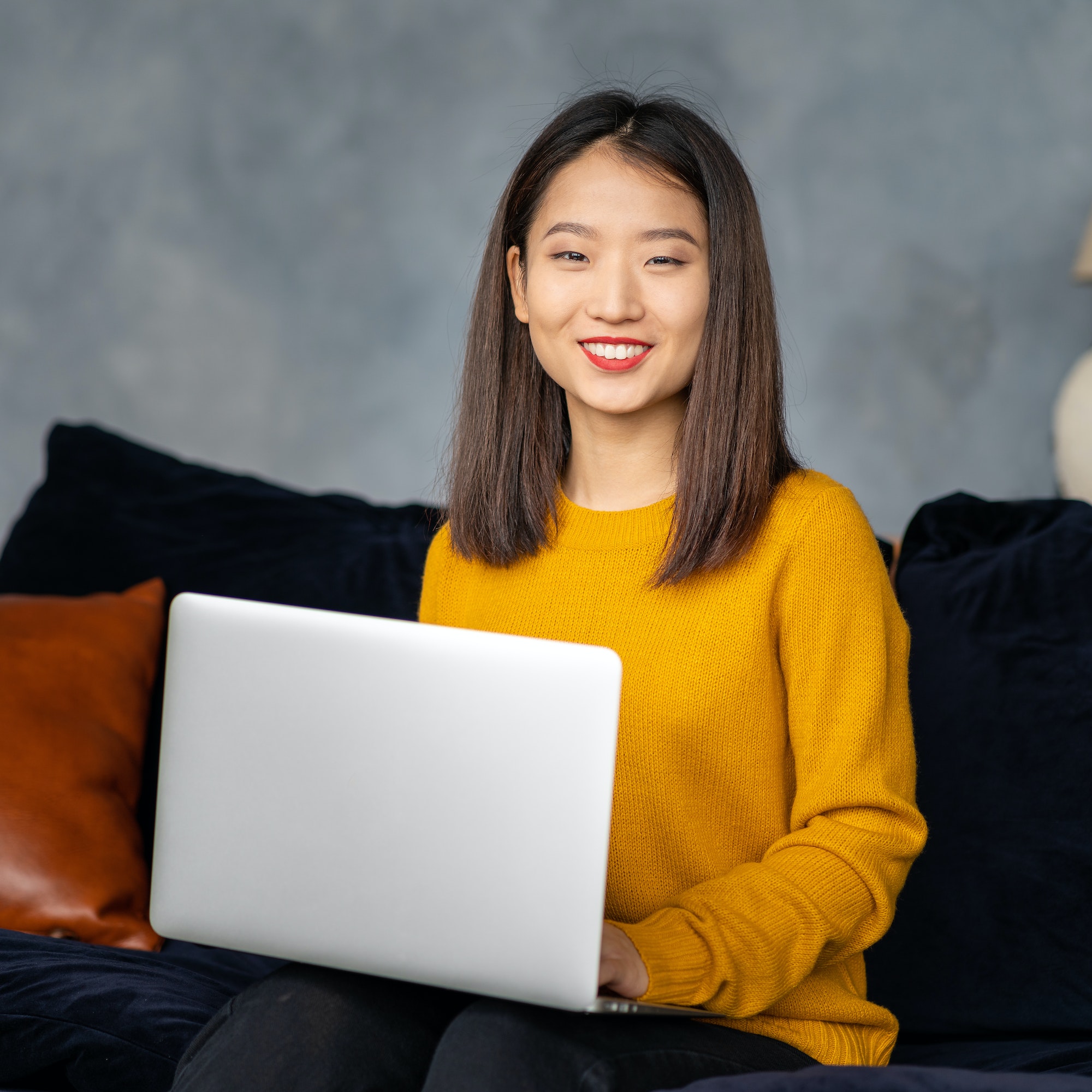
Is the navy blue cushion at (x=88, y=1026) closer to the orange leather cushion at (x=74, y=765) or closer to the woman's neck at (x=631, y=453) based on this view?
the orange leather cushion at (x=74, y=765)

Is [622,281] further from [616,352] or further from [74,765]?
[74,765]

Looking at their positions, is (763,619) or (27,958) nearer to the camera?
(763,619)

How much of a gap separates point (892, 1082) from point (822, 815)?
27 cm

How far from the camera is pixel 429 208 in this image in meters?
2.84

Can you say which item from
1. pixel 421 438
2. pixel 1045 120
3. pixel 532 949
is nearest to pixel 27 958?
pixel 532 949

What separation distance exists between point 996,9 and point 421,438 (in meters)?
1.55

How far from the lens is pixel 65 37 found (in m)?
2.84

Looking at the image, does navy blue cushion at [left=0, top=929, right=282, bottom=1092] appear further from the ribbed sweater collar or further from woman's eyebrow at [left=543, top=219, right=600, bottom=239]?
woman's eyebrow at [left=543, top=219, right=600, bottom=239]

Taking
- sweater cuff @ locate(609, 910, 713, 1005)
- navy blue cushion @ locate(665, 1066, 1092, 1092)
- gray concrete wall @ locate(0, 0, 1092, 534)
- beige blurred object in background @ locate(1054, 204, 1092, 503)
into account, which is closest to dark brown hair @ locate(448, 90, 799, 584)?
sweater cuff @ locate(609, 910, 713, 1005)

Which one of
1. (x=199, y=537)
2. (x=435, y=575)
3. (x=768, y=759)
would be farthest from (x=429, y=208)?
(x=768, y=759)

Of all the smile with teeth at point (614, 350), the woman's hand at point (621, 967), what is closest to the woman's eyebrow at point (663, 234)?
the smile with teeth at point (614, 350)

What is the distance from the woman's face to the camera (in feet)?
4.01

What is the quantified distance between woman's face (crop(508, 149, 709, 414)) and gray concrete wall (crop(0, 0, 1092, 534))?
4.92 feet

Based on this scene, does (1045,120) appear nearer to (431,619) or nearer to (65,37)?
(431,619)
